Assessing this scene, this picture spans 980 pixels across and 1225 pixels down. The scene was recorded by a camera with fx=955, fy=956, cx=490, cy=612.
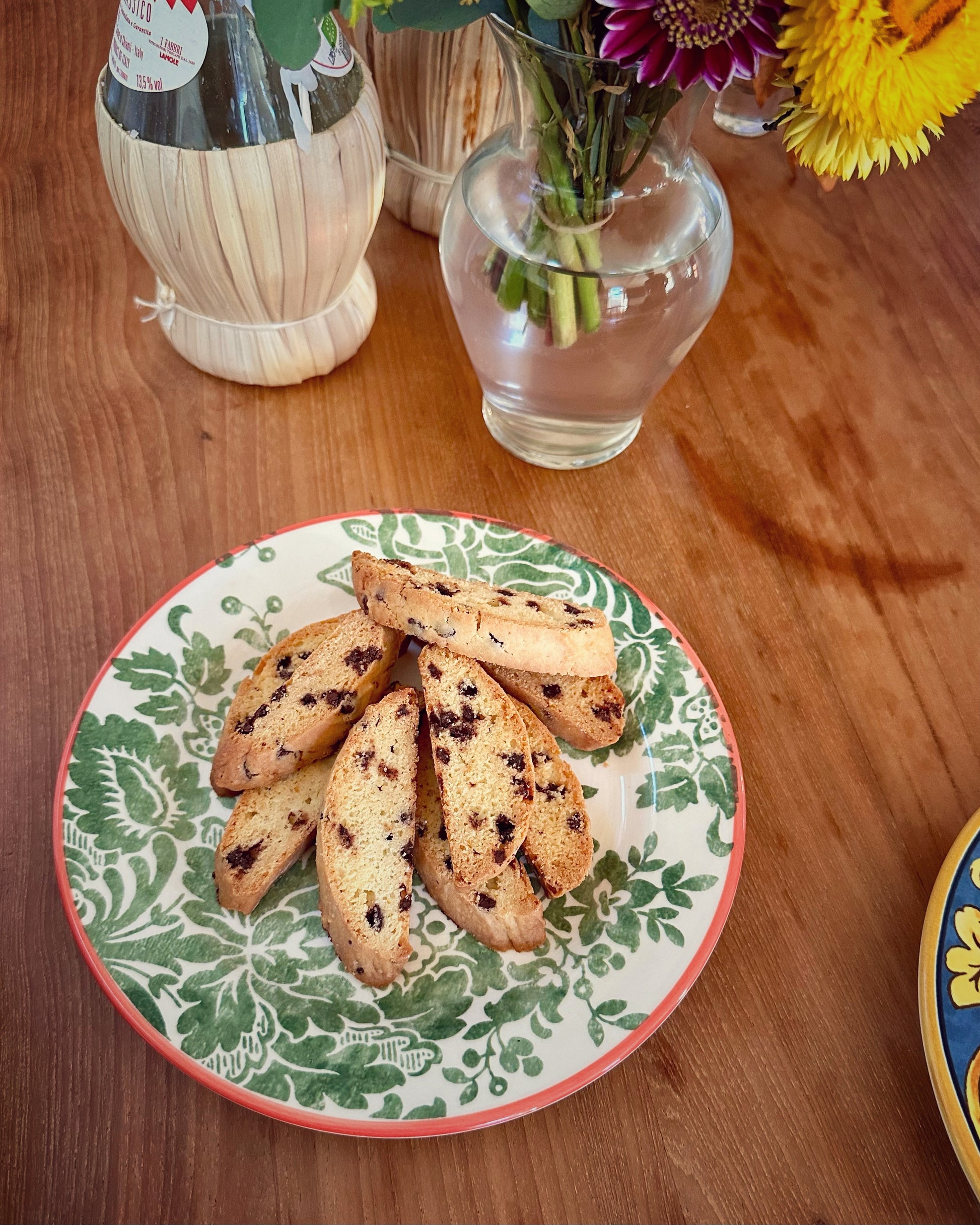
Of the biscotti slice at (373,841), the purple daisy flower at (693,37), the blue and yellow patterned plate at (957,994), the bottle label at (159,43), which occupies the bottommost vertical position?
the biscotti slice at (373,841)

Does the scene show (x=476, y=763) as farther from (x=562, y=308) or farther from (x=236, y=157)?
(x=236, y=157)

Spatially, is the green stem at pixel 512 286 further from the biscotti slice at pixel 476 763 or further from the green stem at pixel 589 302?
the biscotti slice at pixel 476 763

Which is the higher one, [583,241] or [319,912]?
[583,241]

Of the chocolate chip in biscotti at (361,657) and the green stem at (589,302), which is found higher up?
the green stem at (589,302)

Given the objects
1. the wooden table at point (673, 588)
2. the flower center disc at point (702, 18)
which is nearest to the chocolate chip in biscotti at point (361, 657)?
the wooden table at point (673, 588)

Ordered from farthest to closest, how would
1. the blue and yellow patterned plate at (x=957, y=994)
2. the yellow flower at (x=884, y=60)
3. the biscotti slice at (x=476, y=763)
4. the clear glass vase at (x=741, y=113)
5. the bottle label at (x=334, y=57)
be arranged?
the clear glass vase at (x=741, y=113)
the bottle label at (x=334, y=57)
the biscotti slice at (x=476, y=763)
the blue and yellow patterned plate at (x=957, y=994)
the yellow flower at (x=884, y=60)

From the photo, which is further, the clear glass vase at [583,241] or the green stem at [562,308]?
the green stem at [562,308]

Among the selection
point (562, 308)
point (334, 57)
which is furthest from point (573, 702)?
point (334, 57)
